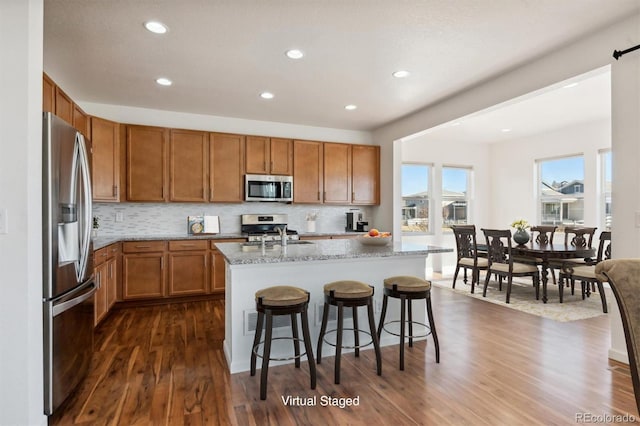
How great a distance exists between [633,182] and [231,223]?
4.66 meters

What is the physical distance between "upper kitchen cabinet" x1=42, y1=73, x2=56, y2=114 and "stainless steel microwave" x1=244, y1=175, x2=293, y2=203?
253cm

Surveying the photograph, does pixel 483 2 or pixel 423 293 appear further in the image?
pixel 423 293

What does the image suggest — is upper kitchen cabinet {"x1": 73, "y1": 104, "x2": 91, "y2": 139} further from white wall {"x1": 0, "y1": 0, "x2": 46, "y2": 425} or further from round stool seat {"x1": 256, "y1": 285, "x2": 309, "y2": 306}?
round stool seat {"x1": 256, "y1": 285, "x2": 309, "y2": 306}

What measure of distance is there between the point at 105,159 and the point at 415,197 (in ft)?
17.4

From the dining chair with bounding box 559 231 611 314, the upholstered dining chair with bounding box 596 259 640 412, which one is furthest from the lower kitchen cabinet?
the dining chair with bounding box 559 231 611 314

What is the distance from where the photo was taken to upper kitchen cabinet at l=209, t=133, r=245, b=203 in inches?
197

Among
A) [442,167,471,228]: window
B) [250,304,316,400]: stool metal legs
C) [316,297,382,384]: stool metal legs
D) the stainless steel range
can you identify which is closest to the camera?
[250,304,316,400]: stool metal legs

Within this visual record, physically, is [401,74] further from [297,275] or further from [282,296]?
[282,296]

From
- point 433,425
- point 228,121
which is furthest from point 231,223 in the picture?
point 433,425

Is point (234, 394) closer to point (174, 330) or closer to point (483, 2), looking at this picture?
point (174, 330)

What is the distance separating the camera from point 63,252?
208 cm

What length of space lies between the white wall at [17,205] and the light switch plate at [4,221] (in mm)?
15

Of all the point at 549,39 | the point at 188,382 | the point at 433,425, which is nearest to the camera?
the point at 433,425

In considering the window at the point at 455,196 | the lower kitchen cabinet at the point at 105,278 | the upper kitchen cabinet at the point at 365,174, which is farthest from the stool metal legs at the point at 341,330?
the window at the point at 455,196
